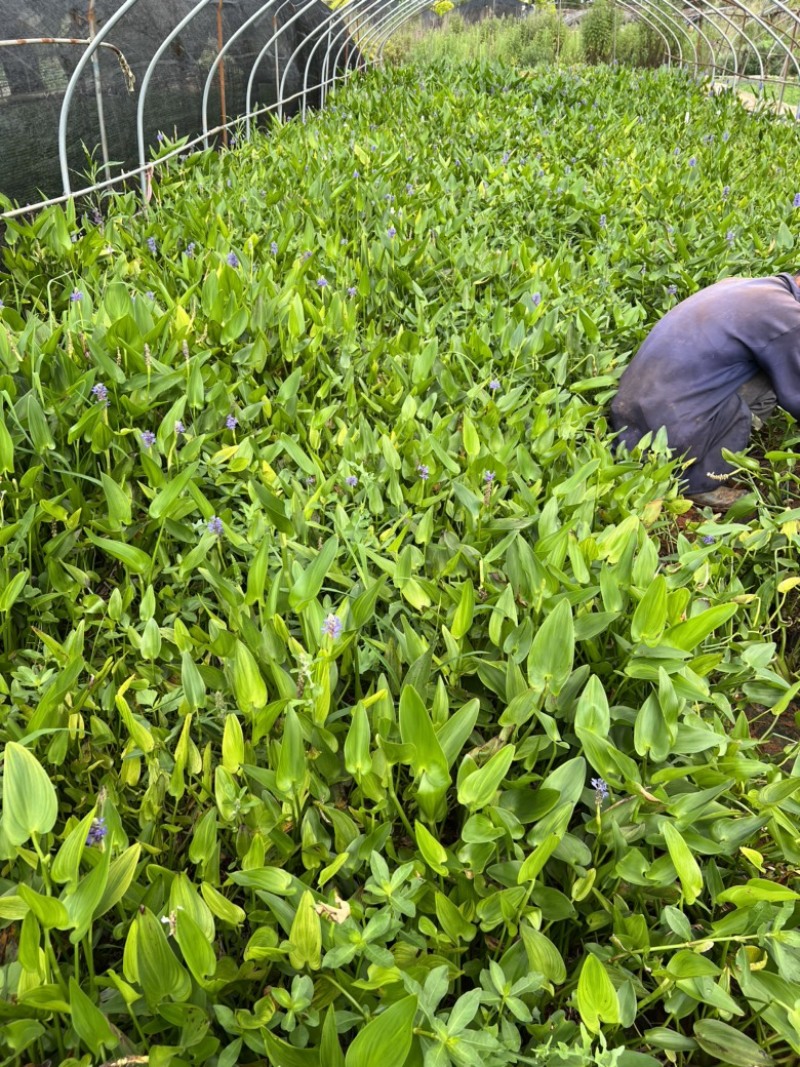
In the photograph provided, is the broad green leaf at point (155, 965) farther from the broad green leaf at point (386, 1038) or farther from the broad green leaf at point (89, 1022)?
the broad green leaf at point (386, 1038)

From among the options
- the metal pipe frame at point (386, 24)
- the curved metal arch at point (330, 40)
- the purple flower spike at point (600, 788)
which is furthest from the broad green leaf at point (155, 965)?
the metal pipe frame at point (386, 24)

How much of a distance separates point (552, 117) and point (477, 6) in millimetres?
21389

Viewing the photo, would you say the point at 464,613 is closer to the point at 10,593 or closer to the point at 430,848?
the point at 430,848

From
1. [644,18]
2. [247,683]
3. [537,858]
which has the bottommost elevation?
[537,858]

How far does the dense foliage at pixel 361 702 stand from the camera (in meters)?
1.02

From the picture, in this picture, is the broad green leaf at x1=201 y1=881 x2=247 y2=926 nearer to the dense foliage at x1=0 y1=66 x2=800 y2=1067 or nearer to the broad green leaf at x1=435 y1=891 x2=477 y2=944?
the dense foliage at x1=0 y1=66 x2=800 y2=1067

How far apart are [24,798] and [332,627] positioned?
0.52 m

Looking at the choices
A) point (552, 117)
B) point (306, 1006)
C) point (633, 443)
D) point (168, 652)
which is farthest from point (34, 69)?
point (552, 117)

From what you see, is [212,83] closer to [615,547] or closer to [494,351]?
[494,351]

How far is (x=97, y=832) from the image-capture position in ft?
3.69

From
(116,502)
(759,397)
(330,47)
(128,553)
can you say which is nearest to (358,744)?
(128,553)

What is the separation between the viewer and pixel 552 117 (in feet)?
24.2

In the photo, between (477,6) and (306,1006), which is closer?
(306,1006)

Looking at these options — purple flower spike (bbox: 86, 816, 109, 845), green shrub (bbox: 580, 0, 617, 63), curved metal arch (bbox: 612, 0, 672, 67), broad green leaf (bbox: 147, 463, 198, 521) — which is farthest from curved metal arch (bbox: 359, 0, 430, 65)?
purple flower spike (bbox: 86, 816, 109, 845)
